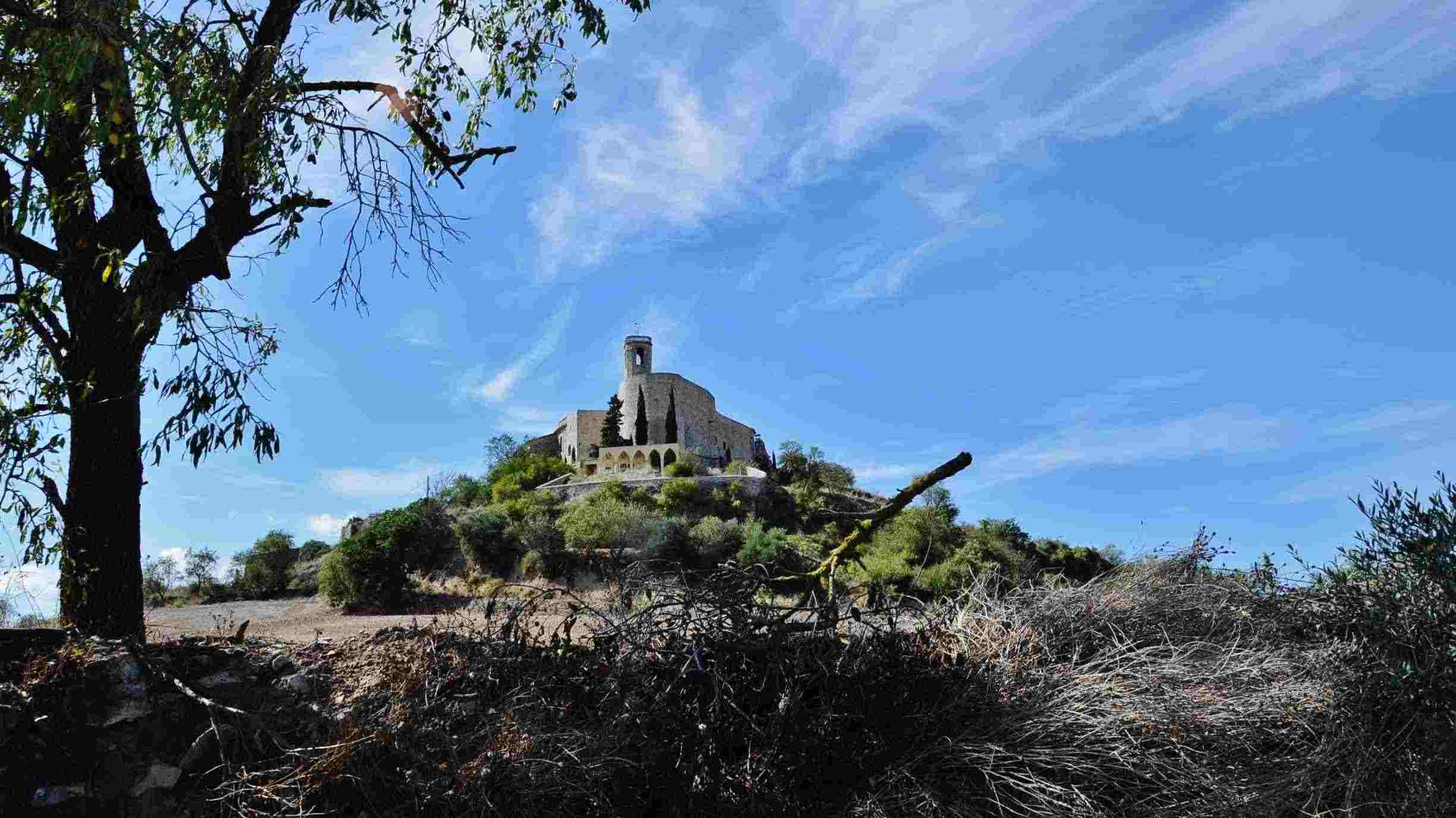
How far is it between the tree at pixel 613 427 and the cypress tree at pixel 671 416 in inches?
81.2

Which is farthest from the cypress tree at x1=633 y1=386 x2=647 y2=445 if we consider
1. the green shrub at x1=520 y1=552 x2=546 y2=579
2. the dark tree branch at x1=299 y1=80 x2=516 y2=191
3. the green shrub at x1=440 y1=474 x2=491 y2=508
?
the dark tree branch at x1=299 y1=80 x2=516 y2=191

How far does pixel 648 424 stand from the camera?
47719mm

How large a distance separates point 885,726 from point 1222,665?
5.21 ft

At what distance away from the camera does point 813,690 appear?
344cm

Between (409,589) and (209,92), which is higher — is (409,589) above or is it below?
below

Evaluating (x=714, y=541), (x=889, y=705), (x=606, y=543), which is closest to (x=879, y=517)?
(x=889, y=705)

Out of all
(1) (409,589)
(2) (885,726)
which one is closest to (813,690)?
(2) (885,726)

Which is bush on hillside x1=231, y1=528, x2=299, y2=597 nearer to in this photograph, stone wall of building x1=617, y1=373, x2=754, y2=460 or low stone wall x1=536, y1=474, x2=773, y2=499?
low stone wall x1=536, y1=474, x2=773, y2=499

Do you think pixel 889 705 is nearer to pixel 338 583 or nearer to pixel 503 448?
pixel 338 583

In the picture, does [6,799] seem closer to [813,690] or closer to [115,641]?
[115,641]

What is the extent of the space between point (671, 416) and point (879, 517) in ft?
144

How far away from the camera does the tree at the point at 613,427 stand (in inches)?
1838

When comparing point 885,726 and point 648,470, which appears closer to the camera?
point 885,726

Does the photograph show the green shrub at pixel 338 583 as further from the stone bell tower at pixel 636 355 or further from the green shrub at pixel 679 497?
the stone bell tower at pixel 636 355
